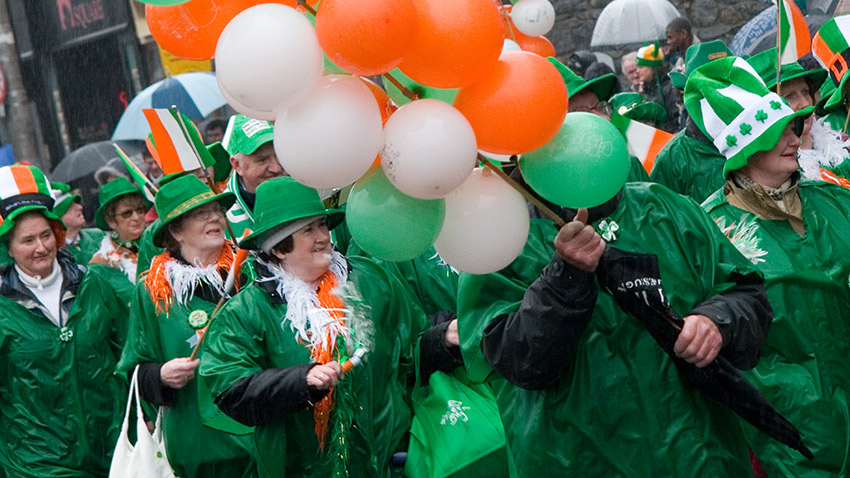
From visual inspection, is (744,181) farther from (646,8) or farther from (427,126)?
(646,8)

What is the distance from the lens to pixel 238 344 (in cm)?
484

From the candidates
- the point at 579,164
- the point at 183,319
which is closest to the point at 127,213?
the point at 183,319

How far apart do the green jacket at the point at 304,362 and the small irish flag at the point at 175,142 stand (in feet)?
4.54

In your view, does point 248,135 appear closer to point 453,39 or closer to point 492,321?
point 492,321

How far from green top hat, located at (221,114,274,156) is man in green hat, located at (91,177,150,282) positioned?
243 centimetres

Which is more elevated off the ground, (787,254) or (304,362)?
(787,254)

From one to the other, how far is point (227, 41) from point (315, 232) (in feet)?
7.88

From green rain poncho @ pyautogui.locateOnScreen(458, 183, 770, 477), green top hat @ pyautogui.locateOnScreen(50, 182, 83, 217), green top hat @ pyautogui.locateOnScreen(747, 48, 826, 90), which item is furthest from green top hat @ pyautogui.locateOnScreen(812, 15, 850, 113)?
green top hat @ pyautogui.locateOnScreen(50, 182, 83, 217)

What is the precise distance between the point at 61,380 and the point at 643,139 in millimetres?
3838

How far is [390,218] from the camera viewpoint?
278 centimetres

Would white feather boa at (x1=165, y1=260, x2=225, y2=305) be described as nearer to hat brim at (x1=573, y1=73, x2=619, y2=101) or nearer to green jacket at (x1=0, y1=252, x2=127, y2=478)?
green jacket at (x1=0, y1=252, x2=127, y2=478)

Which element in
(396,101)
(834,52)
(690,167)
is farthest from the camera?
(690,167)

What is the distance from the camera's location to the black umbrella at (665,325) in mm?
3326

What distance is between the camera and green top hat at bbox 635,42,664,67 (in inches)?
402
